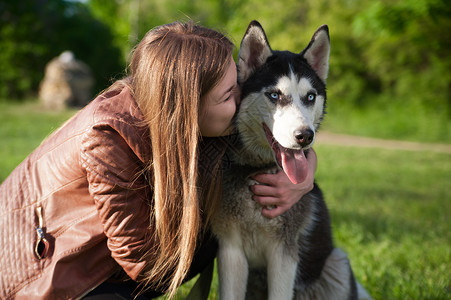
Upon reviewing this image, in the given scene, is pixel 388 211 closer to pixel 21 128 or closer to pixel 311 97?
pixel 311 97

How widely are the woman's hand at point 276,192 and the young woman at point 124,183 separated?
43 cm

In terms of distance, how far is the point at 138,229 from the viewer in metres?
1.94

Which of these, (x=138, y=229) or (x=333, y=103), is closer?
(x=138, y=229)

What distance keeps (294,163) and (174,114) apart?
75 centimetres

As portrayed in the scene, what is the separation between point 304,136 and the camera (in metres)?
2.08

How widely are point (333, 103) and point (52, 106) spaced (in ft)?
38.1

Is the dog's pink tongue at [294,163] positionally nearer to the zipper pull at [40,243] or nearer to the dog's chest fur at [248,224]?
the dog's chest fur at [248,224]

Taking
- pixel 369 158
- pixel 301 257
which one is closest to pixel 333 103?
pixel 369 158

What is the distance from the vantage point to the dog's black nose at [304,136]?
2.08m

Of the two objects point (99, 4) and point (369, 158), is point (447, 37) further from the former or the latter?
point (99, 4)

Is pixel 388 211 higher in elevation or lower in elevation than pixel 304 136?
lower

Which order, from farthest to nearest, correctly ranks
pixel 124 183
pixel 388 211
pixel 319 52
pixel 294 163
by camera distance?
pixel 388 211 → pixel 319 52 → pixel 294 163 → pixel 124 183

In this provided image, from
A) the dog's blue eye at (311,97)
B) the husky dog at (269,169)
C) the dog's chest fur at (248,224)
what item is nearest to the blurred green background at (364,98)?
the husky dog at (269,169)

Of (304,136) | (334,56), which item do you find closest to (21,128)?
(304,136)
